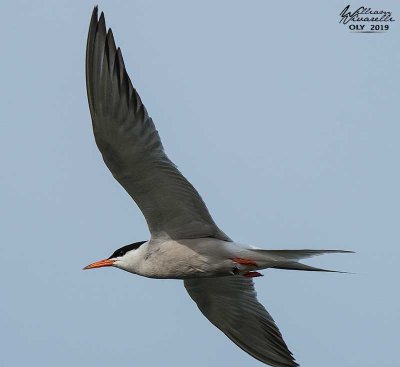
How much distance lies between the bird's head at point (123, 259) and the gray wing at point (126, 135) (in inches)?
22.0

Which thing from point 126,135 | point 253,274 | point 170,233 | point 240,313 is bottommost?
point 240,313

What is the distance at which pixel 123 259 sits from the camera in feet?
32.8

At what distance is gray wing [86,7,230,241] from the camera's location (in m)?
8.80

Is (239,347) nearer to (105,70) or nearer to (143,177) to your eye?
(143,177)

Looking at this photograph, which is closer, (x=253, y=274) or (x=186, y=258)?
(x=186, y=258)

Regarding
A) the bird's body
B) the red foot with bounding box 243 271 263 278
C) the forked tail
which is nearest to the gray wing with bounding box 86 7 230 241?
the bird's body

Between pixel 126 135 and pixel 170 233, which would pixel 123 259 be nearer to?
pixel 170 233

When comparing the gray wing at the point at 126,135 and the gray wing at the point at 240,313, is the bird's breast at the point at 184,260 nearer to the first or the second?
the gray wing at the point at 126,135

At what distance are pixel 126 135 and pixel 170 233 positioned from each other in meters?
1.33

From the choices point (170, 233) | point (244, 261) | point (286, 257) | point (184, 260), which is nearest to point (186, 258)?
point (184, 260)

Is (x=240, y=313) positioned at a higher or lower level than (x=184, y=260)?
lower

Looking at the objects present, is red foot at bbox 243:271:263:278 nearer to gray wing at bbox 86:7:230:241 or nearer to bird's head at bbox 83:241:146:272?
gray wing at bbox 86:7:230:241

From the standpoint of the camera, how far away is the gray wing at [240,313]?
10836 millimetres

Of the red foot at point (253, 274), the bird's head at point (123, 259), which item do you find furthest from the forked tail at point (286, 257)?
the bird's head at point (123, 259)
